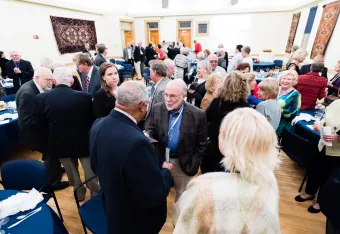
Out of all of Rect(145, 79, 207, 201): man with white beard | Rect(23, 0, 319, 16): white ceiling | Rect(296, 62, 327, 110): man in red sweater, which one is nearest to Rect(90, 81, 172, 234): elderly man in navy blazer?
Rect(145, 79, 207, 201): man with white beard

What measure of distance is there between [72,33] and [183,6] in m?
6.94

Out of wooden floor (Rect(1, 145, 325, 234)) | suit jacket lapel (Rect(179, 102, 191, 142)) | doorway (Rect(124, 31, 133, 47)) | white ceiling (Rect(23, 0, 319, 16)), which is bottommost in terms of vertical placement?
wooden floor (Rect(1, 145, 325, 234))

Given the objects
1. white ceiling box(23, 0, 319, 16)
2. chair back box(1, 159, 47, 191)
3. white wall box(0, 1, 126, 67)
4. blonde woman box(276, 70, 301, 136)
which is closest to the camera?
chair back box(1, 159, 47, 191)

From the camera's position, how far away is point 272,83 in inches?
96.3

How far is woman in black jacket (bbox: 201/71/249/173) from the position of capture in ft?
6.40

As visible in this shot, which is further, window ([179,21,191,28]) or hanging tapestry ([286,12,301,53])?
window ([179,21,191,28])

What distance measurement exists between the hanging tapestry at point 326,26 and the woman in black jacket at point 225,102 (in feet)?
21.7

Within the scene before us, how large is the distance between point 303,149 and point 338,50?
17.8 ft

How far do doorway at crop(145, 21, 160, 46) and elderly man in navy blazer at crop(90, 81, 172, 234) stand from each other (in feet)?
43.8

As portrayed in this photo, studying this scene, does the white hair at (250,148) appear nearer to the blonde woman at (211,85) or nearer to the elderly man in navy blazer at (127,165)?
the elderly man in navy blazer at (127,165)

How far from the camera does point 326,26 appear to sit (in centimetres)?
662

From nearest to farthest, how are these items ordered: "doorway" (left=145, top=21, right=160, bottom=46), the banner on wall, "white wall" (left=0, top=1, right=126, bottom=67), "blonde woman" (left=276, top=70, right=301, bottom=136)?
1. "blonde woman" (left=276, top=70, right=301, bottom=136)
2. "white wall" (left=0, top=1, right=126, bottom=67)
3. the banner on wall
4. "doorway" (left=145, top=21, right=160, bottom=46)

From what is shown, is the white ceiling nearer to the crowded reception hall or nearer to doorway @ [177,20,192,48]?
doorway @ [177,20,192,48]

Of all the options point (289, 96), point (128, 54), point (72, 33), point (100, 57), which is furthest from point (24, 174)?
point (72, 33)
